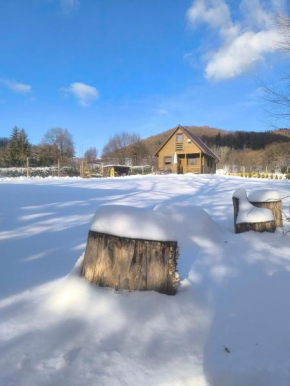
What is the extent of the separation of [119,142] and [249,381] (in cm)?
6793

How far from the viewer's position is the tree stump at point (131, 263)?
6.93 ft

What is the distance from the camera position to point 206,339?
5.86ft

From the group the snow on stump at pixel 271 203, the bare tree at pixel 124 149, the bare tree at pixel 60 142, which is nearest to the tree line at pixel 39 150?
the bare tree at pixel 60 142

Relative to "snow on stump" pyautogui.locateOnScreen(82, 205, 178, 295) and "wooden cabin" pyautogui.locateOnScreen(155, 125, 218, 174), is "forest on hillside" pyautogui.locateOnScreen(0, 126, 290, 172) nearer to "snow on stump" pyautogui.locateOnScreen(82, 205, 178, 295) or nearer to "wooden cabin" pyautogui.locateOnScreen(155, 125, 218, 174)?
"wooden cabin" pyautogui.locateOnScreen(155, 125, 218, 174)

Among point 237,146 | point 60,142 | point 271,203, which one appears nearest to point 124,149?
point 60,142

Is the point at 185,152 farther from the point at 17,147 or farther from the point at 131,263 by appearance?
the point at 131,263

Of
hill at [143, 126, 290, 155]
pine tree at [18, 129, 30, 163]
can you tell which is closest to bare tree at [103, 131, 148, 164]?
hill at [143, 126, 290, 155]

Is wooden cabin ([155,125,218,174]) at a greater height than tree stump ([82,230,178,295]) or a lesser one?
greater

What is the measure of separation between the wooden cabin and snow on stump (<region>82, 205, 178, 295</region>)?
1153 inches

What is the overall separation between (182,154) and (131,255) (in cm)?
3124

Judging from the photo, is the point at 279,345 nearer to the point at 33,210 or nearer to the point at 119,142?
the point at 33,210

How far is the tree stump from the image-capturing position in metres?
2.11

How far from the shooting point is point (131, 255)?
6.91 feet

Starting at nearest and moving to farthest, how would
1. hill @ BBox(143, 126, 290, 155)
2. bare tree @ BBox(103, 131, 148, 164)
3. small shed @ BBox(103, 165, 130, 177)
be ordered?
small shed @ BBox(103, 165, 130, 177)
bare tree @ BBox(103, 131, 148, 164)
hill @ BBox(143, 126, 290, 155)
